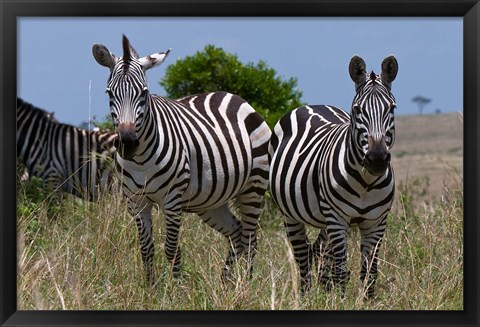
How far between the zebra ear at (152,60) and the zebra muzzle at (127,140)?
0.62 meters

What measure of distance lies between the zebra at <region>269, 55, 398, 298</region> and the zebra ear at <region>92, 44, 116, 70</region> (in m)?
1.70

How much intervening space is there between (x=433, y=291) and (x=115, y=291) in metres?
2.33

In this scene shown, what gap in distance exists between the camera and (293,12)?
14.5 ft

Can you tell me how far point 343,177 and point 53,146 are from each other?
22.4ft

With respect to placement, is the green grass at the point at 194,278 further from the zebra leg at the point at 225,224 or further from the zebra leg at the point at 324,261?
the zebra leg at the point at 225,224

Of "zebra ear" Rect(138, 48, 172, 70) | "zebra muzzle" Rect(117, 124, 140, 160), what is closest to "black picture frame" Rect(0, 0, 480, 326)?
"zebra muzzle" Rect(117, 124, 140, 160)

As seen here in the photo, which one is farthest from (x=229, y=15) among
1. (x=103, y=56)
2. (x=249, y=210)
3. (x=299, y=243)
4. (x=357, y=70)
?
(x=249, y=210)

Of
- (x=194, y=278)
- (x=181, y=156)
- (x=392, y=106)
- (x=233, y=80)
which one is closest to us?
(x=392, y=106)

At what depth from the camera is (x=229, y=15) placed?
4.45 meters

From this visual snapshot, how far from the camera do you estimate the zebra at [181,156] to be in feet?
22.7

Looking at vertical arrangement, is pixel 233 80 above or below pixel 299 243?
above

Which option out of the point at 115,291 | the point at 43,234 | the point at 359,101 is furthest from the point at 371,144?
the point at 43,234

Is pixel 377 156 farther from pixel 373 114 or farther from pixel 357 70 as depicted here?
pixel 357 70

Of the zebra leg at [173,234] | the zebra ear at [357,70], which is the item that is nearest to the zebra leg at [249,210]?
the zebra leg at [173,234]
